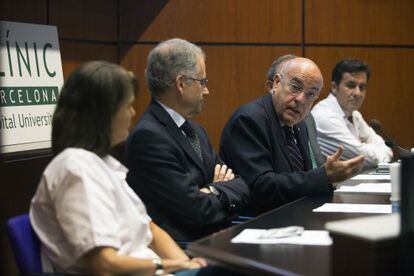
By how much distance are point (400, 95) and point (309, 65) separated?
118 inches

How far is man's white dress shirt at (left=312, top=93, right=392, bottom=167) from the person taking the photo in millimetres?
5113

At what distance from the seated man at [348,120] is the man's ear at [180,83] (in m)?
2.28

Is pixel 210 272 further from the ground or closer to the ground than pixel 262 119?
closer to the ground

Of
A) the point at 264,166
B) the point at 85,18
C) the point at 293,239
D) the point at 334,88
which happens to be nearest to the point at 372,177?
the point at 264,166

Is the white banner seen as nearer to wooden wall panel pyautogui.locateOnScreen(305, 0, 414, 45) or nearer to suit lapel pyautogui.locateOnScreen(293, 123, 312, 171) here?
suit lapel pyautogui.locateOnScreen(293, 123, 312, 171)

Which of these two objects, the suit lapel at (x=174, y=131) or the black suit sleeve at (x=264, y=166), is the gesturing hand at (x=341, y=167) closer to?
the black suit sleeve at (x=264, y=166)

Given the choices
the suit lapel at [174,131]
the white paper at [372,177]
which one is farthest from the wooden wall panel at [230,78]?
the suit lapel at [174,131]

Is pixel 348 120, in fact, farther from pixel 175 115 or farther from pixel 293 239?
pixel 293 239

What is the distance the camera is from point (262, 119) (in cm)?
353

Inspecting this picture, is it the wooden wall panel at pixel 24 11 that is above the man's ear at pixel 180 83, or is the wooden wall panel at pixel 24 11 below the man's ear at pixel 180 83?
above

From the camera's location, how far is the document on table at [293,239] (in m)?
2.18

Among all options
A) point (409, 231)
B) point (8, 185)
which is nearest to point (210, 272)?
point (409, 231)

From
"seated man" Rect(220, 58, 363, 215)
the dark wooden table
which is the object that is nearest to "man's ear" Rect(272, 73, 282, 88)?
"seated man" Rect(220, 58, 363, 215)

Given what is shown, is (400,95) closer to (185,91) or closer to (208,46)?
(208,46)
